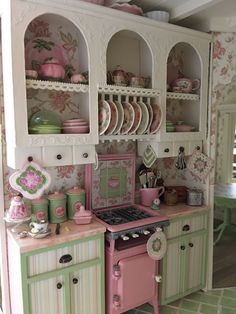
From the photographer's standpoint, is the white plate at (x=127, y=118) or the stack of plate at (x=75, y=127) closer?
the stack of plate at (x=75, y=127)

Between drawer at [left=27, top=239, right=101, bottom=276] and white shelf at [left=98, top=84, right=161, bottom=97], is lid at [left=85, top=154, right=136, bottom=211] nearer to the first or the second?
drawer at [left=27, top=239, right=101, bottom=276]

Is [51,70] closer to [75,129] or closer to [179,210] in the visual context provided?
[75,129]

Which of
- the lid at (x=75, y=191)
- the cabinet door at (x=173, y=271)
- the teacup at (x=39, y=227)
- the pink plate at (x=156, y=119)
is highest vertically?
the pink plate at (x=156, y=119)

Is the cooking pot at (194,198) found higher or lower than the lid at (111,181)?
lower

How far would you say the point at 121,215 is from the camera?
208 cm

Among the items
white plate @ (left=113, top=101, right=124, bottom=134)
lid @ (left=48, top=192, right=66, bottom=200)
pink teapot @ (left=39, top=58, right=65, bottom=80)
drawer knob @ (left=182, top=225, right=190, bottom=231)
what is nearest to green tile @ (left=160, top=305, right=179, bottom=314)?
drawer knob @ (left=182, top=225, right=190, bottom=231)

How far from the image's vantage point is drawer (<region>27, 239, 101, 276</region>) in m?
1.61

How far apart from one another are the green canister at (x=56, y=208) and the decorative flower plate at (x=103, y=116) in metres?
0.53

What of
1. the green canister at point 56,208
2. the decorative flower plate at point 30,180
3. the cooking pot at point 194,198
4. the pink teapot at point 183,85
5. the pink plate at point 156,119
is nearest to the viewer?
the decorative flower plate at point 30,180

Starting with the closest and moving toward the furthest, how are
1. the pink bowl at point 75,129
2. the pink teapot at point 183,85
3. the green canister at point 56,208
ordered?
the pink bowl at point 75,129 < the green canister at point 56,208 < the pink teapot at point 183,85

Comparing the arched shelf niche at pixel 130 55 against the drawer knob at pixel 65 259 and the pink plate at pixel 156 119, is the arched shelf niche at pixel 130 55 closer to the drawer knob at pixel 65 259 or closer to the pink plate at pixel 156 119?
the pink plate at pixel 156 119

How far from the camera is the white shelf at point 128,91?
1.81 m

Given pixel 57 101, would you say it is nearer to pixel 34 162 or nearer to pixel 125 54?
pixel 34 162

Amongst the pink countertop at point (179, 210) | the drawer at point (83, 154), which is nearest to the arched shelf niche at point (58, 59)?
the drawer at point (83, 154)
